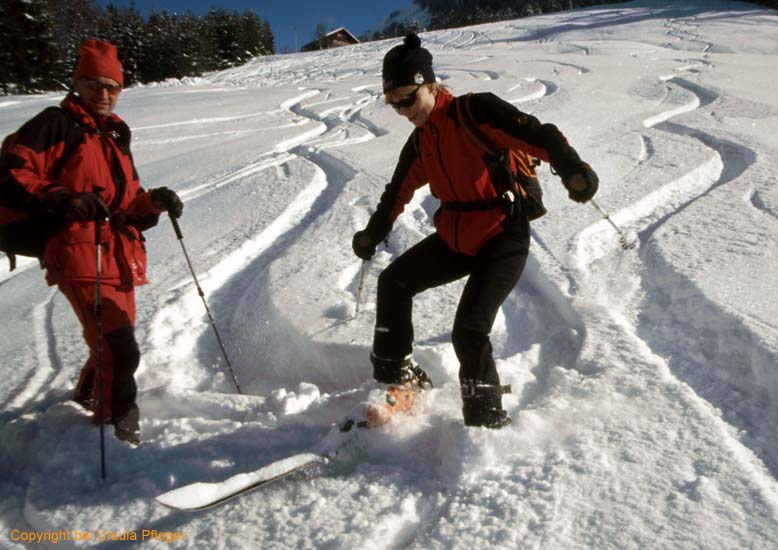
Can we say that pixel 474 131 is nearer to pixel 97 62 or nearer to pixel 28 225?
pixel 97 62

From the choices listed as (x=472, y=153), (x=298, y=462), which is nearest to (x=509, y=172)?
(x=472, y=153)

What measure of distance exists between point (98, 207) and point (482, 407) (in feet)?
5.87

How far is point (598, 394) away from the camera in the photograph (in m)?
2.39

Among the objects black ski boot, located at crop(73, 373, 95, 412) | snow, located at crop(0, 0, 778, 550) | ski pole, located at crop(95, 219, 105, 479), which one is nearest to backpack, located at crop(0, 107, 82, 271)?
ski pole, located at crop(95, 219, 105, 479)

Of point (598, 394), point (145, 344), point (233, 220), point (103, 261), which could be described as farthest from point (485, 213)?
point (233, 220)

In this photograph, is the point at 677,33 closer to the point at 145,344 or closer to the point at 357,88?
the point at 357,88

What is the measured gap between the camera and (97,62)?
248cm

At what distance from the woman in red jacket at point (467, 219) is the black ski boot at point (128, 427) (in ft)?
3.80

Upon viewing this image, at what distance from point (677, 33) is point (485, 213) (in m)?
24.8

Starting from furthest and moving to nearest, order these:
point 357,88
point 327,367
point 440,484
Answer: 1. point 357,88
2. point 327,367
3. point 440,484

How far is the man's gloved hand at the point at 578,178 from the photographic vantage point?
1959 millimetres

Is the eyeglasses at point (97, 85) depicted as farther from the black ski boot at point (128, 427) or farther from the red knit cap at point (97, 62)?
the black ski boot at point (128, 427)

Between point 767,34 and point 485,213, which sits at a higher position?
point 485,213

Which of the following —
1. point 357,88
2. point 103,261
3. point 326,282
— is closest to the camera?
point 103,261
